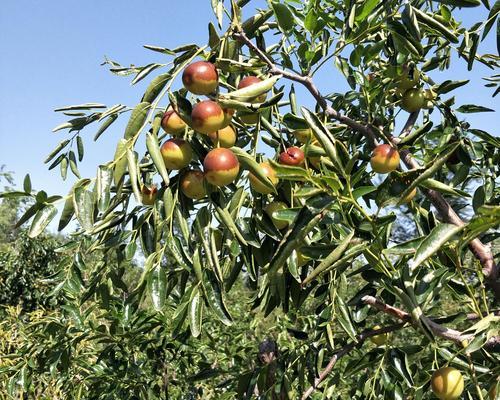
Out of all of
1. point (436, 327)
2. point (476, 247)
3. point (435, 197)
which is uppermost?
point (435, 197)

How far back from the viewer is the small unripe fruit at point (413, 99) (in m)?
1.33

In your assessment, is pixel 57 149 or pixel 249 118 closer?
pixel 249 118

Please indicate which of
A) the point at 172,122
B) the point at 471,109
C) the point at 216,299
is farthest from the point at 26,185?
the point at 471,109

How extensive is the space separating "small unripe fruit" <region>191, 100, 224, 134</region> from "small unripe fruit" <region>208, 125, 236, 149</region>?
55mm

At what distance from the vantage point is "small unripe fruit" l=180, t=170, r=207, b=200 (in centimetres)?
95

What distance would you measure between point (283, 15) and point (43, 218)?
25.4 inches

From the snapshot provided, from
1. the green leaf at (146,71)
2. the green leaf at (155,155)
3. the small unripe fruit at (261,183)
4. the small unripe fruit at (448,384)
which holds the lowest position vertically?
the small unripe fruit at (448,384)

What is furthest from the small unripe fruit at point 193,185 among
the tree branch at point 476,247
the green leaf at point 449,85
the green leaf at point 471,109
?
the green leaf at point 471,109

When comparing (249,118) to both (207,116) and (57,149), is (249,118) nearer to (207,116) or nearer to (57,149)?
(207,116)

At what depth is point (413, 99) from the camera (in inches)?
52.5

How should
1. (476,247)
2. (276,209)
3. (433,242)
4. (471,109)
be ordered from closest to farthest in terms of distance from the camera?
(433,242)
(276,209)
(476,247)
(471,109)

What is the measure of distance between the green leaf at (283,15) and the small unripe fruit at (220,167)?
39 cm

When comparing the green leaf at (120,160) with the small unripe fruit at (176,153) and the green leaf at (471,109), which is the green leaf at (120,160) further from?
the green leaf at (471,109)

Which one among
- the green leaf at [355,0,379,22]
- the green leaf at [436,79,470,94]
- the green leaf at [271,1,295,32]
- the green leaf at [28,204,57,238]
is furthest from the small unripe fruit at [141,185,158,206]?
the green leaf at [436,79,470,94]
